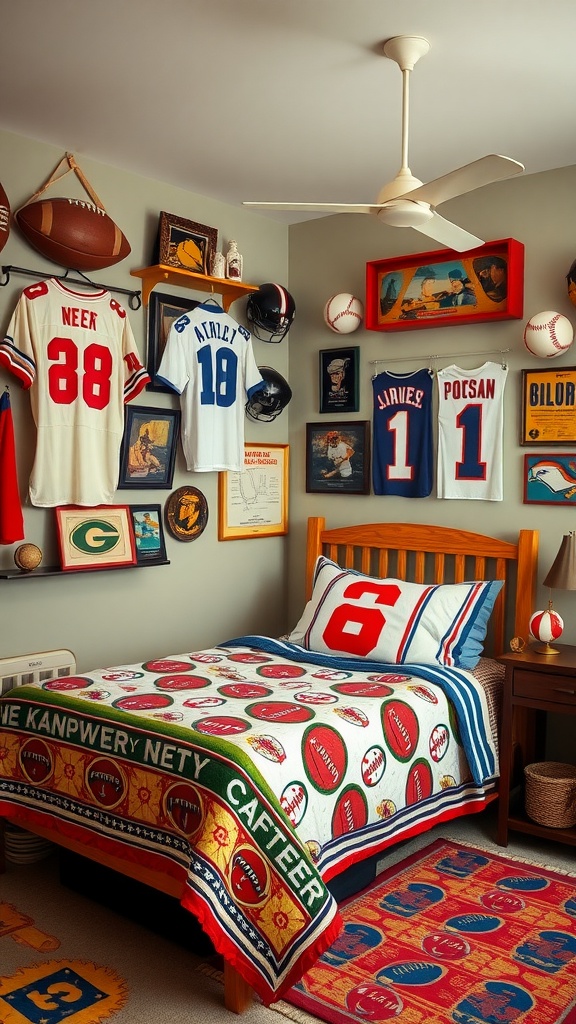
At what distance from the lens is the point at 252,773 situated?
242 centimetres

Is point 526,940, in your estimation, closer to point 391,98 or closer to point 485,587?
point 485,587

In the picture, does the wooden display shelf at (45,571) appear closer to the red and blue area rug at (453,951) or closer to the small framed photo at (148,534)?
the small framed photo at (148,534)

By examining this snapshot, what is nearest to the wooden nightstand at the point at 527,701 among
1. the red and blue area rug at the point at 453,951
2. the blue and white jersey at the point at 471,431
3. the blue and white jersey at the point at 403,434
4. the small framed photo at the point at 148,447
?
the red and blue area rug at the point at 453,951

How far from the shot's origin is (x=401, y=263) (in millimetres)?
4141

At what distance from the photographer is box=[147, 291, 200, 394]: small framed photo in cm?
399

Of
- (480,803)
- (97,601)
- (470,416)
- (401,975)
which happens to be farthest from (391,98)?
(401,975)

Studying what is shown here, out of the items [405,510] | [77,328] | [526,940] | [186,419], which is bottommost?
[526,940]

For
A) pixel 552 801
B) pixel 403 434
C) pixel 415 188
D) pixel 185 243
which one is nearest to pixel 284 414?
pixel 403 434

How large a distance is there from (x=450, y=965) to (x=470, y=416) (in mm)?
2370

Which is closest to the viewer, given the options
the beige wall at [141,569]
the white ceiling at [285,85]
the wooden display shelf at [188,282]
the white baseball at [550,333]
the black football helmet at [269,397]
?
the white ceiling at [285,85]

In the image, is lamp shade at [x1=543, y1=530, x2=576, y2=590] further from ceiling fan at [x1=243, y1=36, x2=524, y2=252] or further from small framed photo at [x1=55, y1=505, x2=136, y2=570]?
small framed photo at [x1=55, y1=505, x2=136, y2=570]

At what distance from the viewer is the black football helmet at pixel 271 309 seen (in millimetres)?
4309

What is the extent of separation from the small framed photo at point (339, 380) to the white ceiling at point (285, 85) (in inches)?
33.8

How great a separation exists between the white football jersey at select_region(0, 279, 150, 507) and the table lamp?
185 cm
